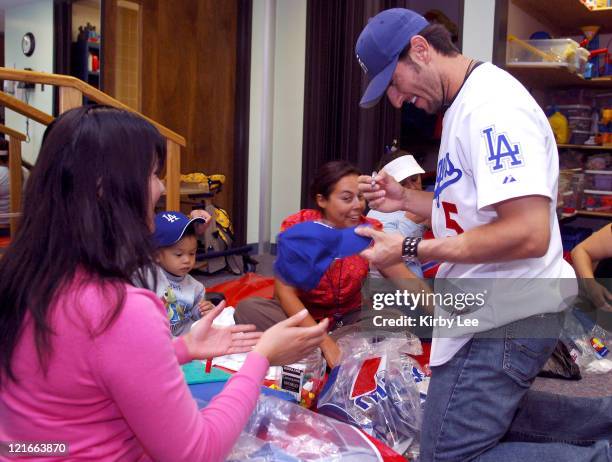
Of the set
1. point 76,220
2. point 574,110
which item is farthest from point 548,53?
point 76,220

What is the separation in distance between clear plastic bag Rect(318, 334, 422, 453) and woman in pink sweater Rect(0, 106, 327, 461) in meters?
1.08

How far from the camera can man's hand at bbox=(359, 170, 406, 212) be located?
1.79 m

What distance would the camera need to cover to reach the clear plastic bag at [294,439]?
1.25 m

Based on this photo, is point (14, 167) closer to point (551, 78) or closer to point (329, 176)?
point (329, 176)

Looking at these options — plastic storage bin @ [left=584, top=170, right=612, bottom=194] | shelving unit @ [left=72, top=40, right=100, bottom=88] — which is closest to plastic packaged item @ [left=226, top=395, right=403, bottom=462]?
plastic storage bin @ [left=584, top=170, right=612, bottom=194]

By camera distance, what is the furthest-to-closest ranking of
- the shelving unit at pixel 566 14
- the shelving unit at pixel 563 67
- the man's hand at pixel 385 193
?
the shelving unit at pixel 566 14 < the shelving unit at pixel 563 67 < the man's hand at pixel 385 193

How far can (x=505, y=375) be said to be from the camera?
4.30ft

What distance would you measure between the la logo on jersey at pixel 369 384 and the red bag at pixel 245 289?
1.51 m

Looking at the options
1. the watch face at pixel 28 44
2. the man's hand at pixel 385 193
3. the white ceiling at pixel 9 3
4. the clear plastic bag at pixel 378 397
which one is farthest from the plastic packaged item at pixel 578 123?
the white ceiling at pixel 9 3

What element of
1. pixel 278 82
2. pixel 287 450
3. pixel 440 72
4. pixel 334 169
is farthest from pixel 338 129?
pixel 287 450

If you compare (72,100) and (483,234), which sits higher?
(72,100)

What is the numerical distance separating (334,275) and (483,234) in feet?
4.45

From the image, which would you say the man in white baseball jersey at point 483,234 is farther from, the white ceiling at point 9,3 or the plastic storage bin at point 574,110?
the white ceiling at point 9,3

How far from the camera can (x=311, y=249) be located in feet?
5.81
